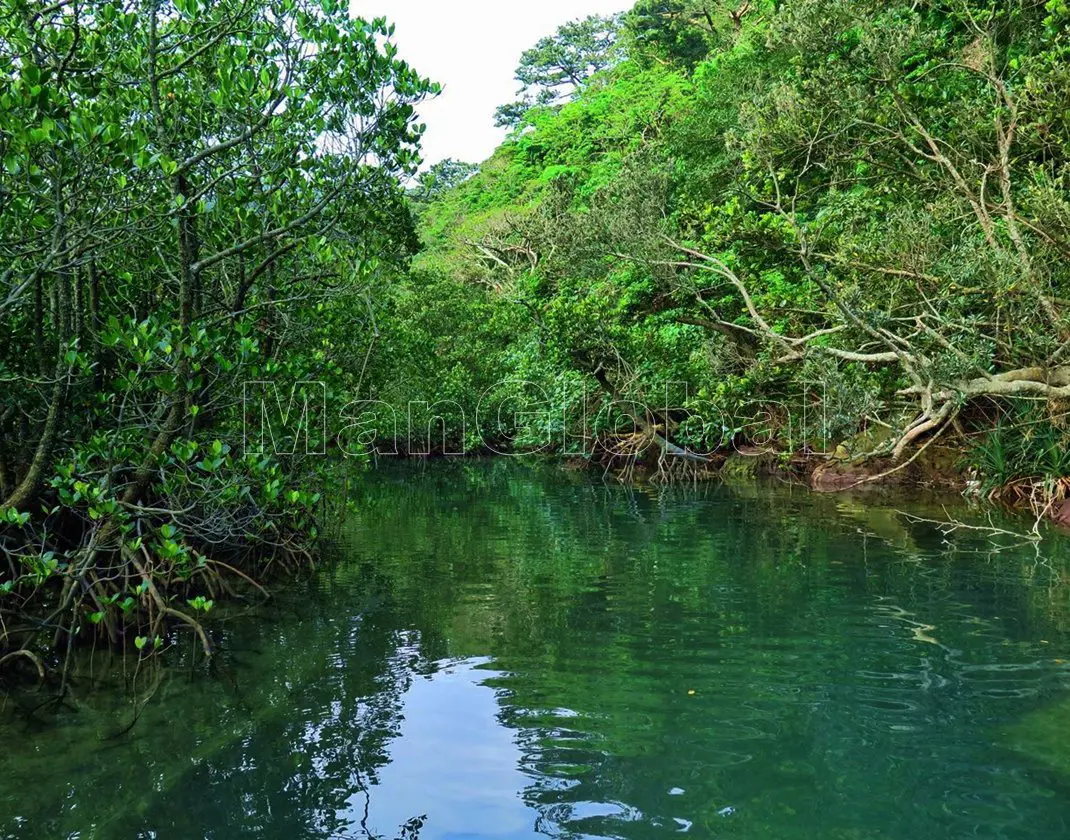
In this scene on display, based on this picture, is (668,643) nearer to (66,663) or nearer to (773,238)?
(66,663)

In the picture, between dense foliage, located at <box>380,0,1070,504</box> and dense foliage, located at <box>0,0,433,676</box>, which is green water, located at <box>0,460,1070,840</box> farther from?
dense foliage, located at <box>380,0,1070,504</box>

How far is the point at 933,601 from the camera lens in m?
8.92

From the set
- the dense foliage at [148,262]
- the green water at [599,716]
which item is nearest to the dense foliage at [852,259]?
the green water at [599,716]

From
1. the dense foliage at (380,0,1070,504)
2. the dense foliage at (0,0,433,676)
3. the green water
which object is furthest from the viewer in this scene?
the dense foliage at (380,0,1070,504)

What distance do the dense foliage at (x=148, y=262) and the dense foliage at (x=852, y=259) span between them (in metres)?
6.95

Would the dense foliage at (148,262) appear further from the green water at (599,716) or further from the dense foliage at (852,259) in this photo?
the dense foliage at (852,259)

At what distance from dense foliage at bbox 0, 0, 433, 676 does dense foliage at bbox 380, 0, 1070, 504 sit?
274 inches

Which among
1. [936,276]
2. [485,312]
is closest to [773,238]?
[936,276]

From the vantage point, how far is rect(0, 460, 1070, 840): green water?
459 centimetres

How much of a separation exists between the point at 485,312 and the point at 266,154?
26556mm

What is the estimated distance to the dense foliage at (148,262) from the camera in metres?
5.91

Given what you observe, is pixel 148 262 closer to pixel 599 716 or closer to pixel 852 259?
pixel 599 716

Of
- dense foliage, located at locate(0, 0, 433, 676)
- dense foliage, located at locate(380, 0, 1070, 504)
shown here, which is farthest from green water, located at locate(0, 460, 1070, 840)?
dense foliage, located at locate(380, 0, 1070, 504)

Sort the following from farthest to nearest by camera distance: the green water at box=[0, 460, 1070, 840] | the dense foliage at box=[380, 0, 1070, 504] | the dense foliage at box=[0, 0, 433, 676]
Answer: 1. the dense foliage at box=[380, 0, 1070, 504]
2. the dense foliage at box=[0, 0, 433, 676]
3. the green water at box=[0, 460, 1070, 840]
